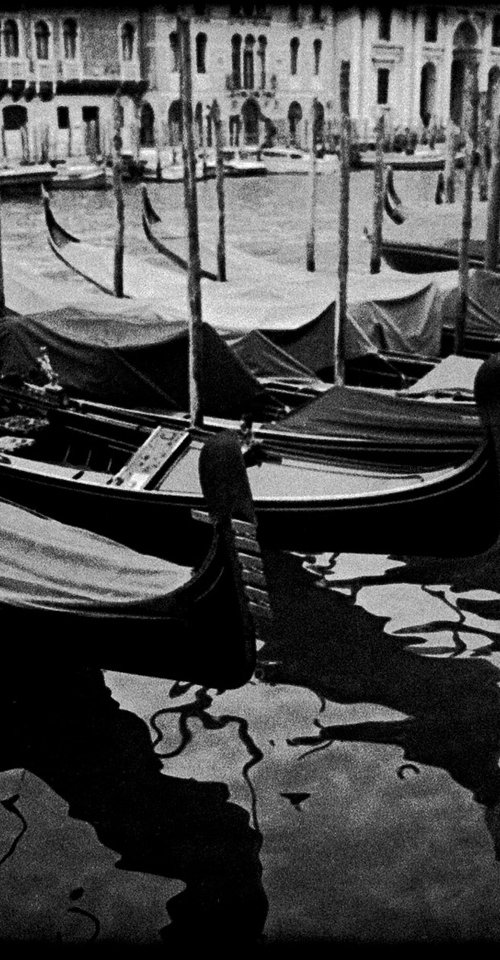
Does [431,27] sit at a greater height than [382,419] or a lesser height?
greater

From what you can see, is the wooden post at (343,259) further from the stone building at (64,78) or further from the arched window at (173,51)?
the arched window at (173,51)

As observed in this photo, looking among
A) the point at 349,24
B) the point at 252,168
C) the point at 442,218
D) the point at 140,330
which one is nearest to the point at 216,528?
the point at 140,330

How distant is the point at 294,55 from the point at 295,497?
24806 mm

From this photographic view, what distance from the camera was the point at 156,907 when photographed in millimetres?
3230

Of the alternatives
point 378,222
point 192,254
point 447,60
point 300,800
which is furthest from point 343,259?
point 447,60

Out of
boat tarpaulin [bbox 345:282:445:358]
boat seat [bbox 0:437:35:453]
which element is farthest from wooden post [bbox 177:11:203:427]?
boat tarpaulin [bbox 345:282:445:358]

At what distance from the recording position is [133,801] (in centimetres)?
369

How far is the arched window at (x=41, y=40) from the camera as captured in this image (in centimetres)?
2505

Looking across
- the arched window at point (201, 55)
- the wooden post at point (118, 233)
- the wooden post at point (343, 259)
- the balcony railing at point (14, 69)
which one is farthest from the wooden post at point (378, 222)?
the arched window at point (201, 55)

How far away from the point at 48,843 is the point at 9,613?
0.81 meters

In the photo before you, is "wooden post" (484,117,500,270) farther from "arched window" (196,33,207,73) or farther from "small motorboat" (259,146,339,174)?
"arched window" (196,33,207,73)

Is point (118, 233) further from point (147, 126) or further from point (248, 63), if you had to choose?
point (248, 63)

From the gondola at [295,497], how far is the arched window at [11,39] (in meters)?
21.0

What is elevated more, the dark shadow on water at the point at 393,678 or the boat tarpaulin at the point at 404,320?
the boat tarpaulin at the point at 404,320
